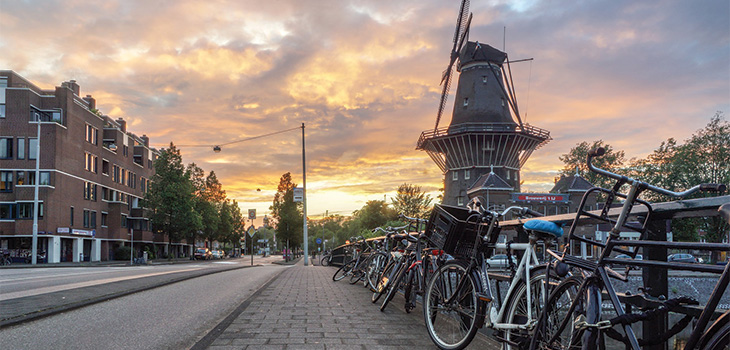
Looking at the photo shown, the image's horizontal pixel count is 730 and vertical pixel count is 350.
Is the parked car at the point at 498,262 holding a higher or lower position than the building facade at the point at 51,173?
lower

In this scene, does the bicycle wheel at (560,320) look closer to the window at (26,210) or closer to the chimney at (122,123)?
the window at (26,210)

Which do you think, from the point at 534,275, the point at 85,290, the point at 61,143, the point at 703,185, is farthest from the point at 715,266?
the point at 61,143

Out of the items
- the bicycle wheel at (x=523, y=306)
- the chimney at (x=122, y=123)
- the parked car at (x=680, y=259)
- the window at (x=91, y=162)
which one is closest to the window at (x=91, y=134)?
the window at (x=91, y=162)

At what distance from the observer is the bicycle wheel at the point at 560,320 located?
2.84m

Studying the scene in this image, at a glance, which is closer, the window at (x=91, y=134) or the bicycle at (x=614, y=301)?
the bicycle at (x=614, y=301)

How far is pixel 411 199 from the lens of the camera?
71062mm

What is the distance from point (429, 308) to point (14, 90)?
46921 millimetres

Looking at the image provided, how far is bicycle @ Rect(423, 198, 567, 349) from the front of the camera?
3430 mm

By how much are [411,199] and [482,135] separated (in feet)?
68.2

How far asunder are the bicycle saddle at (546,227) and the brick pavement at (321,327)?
145 centimetres

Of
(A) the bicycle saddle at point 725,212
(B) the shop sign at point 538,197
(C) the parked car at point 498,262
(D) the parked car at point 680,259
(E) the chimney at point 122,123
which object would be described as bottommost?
(C) the parked car at point 498,262

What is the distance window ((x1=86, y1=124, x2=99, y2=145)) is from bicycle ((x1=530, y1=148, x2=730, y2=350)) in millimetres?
52593

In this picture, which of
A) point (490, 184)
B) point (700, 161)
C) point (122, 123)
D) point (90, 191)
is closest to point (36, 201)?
point (90, 191)

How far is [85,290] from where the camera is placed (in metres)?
9.07
